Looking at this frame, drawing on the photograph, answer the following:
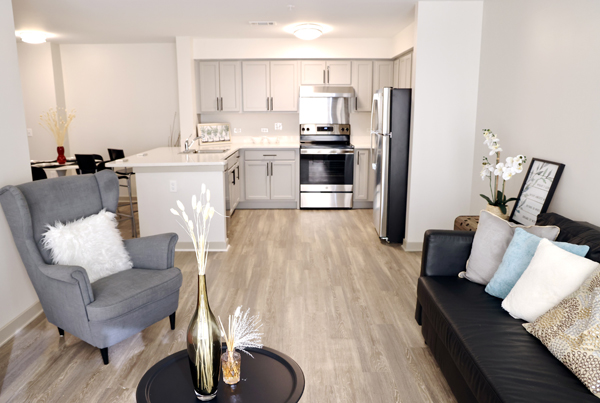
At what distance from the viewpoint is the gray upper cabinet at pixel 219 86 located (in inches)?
259

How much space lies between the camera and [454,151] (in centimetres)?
451

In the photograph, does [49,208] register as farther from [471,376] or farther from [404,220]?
[404,220]

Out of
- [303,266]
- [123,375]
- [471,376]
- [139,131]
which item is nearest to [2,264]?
[123,375]

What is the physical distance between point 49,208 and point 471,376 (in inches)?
99.1

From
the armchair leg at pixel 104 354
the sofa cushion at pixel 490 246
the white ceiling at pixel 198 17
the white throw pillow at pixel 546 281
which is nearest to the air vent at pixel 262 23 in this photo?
the white ceiling at pixel 198 17

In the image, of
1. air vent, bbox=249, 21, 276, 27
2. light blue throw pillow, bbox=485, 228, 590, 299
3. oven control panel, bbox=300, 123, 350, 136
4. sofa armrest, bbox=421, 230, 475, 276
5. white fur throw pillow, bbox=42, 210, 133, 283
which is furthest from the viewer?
oven control panel, bbox=300, 123, 350, 136

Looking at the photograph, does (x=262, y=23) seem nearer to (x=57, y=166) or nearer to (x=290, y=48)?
(x=290, y=48)

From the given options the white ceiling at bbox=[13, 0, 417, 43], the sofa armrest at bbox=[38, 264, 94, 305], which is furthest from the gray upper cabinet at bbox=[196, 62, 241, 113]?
the sofa armrest at bbox=[38, 264, 94, 305]

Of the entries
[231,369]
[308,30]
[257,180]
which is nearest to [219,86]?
[257,180]

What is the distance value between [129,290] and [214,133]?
4548 mm

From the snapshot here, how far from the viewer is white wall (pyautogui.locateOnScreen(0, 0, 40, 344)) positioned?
292 cm

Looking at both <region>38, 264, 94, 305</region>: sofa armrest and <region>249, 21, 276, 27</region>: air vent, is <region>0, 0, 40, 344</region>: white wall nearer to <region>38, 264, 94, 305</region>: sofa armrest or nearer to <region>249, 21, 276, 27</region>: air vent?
<region>38, 264, 94, 305</region>: sofa armrest

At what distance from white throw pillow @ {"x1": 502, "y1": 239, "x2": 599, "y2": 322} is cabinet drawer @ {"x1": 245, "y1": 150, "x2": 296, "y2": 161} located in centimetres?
464

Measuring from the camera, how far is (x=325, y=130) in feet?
22.5
